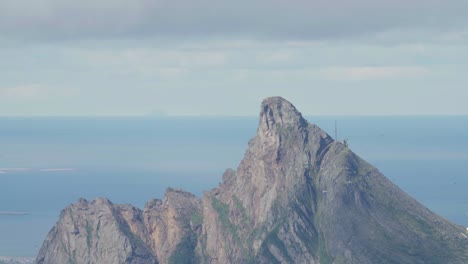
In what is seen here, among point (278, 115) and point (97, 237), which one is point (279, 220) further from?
point (97, 237)

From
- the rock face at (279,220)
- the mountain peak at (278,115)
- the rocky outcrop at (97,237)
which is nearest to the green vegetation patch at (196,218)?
the rock face at (279,220)

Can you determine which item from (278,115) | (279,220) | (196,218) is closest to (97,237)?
(196,218)

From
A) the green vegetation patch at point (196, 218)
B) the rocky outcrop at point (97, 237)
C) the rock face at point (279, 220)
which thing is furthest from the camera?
the green vegetation patch at point (196, 218)

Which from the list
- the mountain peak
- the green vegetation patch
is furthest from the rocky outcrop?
the mountain peak

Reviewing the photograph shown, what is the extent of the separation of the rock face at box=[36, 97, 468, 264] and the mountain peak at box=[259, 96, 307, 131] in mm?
184

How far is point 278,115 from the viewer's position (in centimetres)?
18938

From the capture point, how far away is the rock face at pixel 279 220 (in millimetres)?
173000

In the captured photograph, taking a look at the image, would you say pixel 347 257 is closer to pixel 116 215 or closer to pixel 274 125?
pixel 274 125

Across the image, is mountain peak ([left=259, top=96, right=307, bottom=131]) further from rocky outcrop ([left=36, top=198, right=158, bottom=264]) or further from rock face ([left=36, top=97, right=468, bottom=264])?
rocky outcrop ([left=36, top=198, right=158, bottom=264])

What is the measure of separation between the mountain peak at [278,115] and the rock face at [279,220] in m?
0.18

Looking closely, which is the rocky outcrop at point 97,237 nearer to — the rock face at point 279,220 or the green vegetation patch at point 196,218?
the rock face at point 279,220

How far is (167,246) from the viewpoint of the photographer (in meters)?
185

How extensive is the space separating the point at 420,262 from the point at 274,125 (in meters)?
38.4

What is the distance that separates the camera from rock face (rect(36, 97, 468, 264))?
173 metres
